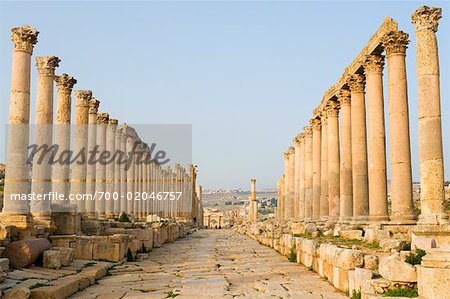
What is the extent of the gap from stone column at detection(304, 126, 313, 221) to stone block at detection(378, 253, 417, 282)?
25.4m

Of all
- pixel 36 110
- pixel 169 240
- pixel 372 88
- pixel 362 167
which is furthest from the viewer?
pixel 169 240

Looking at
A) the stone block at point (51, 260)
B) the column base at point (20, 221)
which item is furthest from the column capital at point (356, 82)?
the stone block at point (51, 260)

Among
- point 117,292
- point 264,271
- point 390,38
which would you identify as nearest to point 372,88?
point 390,38

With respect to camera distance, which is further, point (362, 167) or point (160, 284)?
point (362, 167)

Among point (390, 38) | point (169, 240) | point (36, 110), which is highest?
point (390, 38)

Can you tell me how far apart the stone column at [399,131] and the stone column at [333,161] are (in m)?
8.15

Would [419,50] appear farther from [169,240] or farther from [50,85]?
[169,240]

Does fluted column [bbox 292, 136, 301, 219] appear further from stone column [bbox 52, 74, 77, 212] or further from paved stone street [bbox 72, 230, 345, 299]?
paved stone street [bbox 72, 230, 345, 299]

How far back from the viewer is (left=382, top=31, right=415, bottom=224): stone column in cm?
1798

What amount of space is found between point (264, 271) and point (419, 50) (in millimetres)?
7405

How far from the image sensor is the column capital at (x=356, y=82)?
2305 cm

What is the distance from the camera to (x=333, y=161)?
2720 centimetres

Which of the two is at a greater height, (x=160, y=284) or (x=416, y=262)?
(x=416, y=262)

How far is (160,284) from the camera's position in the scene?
12258mm
